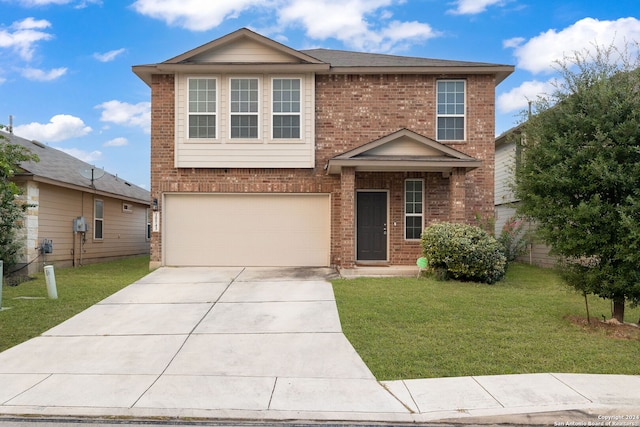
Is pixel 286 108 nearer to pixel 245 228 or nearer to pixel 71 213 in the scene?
pixel 245 228

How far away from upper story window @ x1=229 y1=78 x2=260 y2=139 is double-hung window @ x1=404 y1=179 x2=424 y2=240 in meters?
4.72

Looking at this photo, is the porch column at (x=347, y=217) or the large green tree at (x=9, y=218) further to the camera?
the porch column at (x=347, y=217)

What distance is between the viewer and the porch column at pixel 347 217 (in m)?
12.4

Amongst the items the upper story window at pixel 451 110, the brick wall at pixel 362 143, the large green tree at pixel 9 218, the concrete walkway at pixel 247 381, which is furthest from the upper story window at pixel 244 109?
the concrete walkway at pixel 247 381

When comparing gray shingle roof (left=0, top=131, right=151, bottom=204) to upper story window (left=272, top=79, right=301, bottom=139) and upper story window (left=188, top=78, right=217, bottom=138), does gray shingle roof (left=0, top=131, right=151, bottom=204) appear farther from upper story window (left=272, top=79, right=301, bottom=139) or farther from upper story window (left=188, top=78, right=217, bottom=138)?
upper story window (left=272, top=79, right=301, bottom=139)

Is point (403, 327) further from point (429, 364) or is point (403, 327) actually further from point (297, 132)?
point (297, 132)

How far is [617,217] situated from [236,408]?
5900 mm

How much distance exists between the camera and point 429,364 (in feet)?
19.0

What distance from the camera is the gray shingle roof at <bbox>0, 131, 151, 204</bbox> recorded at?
1412 centimetres

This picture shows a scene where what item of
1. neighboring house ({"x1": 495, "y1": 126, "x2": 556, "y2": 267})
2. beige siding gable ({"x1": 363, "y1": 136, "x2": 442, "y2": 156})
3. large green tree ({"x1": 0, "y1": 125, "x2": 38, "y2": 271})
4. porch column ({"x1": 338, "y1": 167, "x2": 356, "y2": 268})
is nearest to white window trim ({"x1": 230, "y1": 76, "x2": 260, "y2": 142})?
porch column ({"x1": 338, "y1": 167, "x2": 356, "y2": 268})

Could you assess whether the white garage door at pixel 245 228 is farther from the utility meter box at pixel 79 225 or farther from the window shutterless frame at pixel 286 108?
the utility meter box at pixel 79 225

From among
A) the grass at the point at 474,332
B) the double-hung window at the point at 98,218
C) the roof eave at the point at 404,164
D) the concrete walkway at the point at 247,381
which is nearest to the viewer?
the concrete walkway at the point at 247,381

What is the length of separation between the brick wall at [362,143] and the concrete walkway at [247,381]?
18.6ft

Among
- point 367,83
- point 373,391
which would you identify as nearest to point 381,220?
point 367,83
